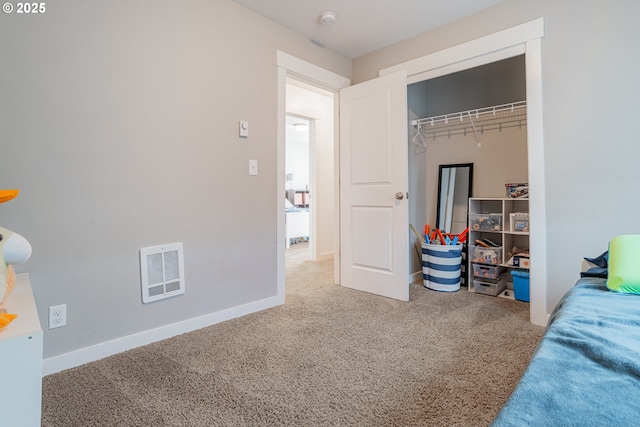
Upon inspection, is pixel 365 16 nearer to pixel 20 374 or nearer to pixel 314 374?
pixel 314 374

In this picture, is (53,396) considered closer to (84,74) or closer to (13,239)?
(13,239)

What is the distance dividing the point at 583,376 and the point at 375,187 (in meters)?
2.30

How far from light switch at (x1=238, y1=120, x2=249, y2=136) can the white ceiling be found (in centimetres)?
86

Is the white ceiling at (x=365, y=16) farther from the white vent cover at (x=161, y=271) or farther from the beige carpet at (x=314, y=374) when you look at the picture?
the beige carpet at (x=314, y=374)

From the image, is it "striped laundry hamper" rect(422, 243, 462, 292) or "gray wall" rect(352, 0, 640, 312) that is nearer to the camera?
"gray wall" rect(352, 0, 640, 312)

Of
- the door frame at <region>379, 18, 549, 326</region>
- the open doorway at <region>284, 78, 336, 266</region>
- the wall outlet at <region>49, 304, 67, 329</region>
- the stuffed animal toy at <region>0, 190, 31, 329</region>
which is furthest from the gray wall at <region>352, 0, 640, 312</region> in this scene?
the wall outlet at <region>49, 304, 67, 329</region>

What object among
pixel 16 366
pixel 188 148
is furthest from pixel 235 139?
pixel 16 366

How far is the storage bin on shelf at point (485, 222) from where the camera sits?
3031mm

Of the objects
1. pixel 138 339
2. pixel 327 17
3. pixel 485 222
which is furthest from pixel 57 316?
pixel 485 222

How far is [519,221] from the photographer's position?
288cm

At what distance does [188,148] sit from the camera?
6.92ft

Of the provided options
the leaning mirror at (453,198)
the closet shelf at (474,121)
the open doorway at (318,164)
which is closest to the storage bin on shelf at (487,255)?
the leaning mirror at (453,198)

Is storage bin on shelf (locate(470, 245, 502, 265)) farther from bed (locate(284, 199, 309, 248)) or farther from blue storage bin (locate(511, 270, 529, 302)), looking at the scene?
bed (locate(284, 199, 309, 248))

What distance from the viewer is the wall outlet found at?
163cm
